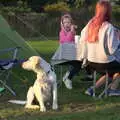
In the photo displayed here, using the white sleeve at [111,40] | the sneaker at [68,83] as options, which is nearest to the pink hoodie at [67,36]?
the sneaker at [68,83]

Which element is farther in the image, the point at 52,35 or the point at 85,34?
the point at 52,35

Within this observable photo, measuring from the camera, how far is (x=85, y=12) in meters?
38.6

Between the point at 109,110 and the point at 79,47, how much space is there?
183cm

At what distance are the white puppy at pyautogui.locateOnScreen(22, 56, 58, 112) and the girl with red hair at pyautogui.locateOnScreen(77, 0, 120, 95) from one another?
129cm

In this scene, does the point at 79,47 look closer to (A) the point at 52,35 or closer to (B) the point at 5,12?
(B) the point at 5,12

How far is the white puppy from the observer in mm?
8992

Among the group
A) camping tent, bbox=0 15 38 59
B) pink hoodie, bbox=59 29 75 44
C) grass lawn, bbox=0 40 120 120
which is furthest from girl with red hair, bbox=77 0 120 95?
pink hoodie, bbox=59 29 75 44

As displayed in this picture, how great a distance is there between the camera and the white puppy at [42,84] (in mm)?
8992

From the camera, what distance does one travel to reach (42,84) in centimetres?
906

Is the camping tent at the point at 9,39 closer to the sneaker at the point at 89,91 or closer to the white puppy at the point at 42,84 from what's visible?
the sneaker at the point at 89,91

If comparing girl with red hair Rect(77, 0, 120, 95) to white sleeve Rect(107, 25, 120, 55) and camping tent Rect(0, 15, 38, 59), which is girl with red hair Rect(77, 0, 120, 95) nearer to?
white sleeve Rect(107, 25, 120, 55)

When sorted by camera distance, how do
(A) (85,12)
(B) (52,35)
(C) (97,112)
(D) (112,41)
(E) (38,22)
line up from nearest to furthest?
(C) (97,112), (D) (112,41), (B) (52,35), (E) (38,22), (A) (85,12)

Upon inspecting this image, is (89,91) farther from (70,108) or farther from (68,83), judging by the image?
(70,108)

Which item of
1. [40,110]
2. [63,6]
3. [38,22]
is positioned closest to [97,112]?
[40,110]
